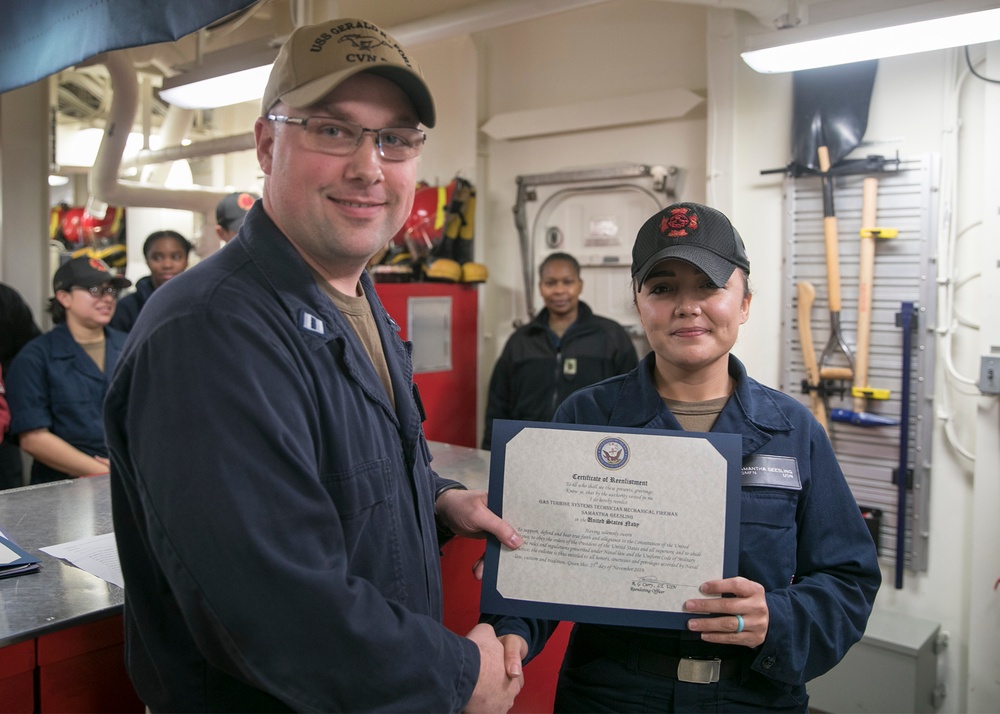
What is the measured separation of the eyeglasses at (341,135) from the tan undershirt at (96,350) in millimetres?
2781

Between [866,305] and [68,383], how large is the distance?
3927mm

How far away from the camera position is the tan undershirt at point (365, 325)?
1515mm

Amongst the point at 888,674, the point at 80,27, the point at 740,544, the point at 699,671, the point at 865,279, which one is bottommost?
the point at 888,674

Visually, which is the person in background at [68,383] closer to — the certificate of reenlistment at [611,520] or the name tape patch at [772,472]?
the certificate of reenlistment at [611,520]

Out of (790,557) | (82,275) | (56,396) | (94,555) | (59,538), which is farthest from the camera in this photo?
(82,275)

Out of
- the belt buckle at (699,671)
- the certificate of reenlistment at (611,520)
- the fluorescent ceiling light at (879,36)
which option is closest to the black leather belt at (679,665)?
the belt buckle at (699,671)

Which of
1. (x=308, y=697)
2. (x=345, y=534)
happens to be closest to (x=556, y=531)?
(x=345, y=534)

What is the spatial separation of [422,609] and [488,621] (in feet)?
0.83

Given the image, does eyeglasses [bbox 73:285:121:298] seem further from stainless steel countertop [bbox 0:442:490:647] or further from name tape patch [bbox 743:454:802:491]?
name tape patch [bbox 743:454:802:491]

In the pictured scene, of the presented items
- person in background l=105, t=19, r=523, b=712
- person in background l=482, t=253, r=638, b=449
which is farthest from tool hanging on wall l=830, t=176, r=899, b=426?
person in background l=105, t=19, r=523, b=712

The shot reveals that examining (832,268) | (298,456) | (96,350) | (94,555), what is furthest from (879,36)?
(96,350)

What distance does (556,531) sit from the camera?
1.53m

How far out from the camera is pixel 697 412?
1.77 meters

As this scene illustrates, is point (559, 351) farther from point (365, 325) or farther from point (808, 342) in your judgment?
point (365, 325)
